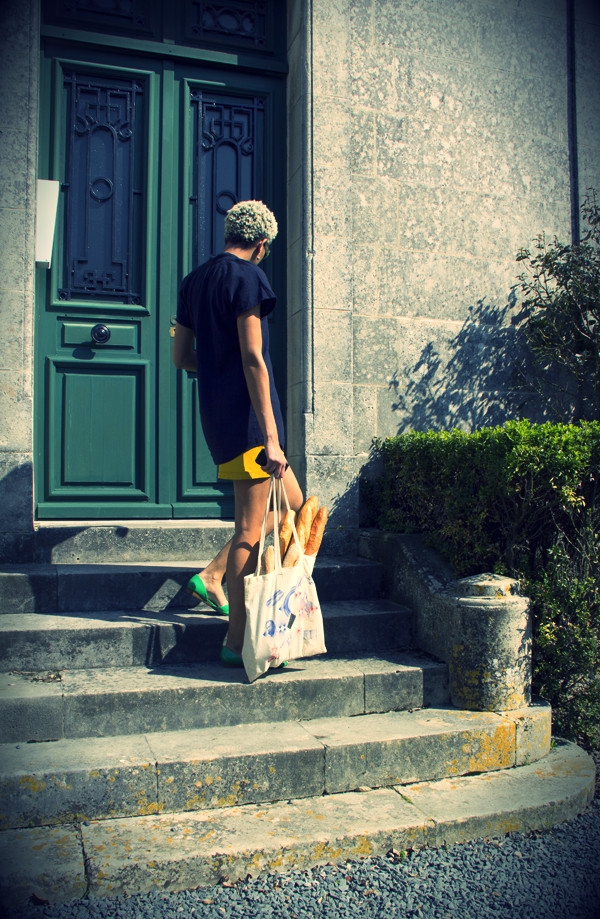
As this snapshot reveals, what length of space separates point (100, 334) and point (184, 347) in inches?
51.7

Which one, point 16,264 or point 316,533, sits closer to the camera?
point 316,533

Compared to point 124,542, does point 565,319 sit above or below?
above

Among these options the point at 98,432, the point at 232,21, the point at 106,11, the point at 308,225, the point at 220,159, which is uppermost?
the point at 232,21

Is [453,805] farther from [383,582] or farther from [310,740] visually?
[383,582]

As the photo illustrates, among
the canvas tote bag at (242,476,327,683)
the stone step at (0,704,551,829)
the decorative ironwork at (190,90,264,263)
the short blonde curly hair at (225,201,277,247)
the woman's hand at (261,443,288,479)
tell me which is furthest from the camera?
the decorative ironwork at (190,90,264,263)

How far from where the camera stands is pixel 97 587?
400 cm

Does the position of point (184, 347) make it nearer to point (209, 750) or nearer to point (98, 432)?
point (98, 432)

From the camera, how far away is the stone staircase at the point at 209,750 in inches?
104

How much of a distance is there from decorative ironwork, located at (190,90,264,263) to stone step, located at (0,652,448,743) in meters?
2.99

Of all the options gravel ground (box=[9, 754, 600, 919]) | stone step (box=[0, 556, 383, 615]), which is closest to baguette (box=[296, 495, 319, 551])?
stone step (box=[0, 556, 383, 615])

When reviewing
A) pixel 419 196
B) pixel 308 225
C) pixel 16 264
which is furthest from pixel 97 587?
pixel 419 196

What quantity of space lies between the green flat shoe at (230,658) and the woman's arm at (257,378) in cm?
85

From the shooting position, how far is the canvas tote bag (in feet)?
10.6

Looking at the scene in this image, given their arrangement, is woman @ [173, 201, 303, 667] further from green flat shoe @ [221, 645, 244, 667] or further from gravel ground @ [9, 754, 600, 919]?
gravel ground @ [9, 754, 600, 919]
